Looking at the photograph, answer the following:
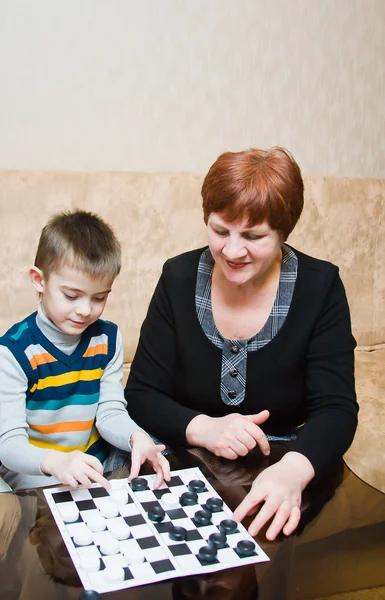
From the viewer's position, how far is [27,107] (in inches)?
89.9

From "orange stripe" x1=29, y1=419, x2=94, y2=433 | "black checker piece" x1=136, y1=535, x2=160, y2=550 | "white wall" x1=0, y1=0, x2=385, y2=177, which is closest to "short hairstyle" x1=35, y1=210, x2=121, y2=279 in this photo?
"orange stripe" x1=29, y1=419, x2=94, y2=433

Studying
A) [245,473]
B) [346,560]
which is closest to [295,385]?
[245,473]

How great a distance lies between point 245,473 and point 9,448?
1.49ft

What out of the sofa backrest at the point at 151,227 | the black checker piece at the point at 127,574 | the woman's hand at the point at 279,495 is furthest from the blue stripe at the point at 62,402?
the sofa backrest at the point at 151,227

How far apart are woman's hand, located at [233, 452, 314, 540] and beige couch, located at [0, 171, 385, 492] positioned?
0.71m

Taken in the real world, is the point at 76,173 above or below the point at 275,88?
below

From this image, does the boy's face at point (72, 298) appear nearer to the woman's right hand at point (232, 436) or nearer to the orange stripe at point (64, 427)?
the orange stripe at point (64, 427)

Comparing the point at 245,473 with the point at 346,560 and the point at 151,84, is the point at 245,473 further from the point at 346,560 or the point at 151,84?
the point at 151,84

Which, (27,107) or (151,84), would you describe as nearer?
(27,107)

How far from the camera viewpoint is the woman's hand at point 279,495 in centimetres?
119

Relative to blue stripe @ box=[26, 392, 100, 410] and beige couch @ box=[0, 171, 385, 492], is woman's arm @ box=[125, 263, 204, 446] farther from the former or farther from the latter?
beige couch @ box=[0, 171, 385, 492]

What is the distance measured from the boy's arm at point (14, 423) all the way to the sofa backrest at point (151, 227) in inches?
28.7

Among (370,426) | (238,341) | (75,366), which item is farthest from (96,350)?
(370,426)

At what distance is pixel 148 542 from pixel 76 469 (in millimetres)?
202
